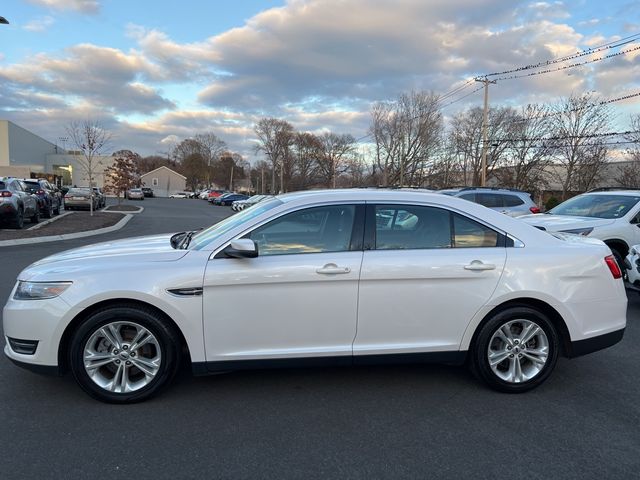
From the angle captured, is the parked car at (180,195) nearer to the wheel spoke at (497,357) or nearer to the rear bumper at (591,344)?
the wheel spoke at (497,357)

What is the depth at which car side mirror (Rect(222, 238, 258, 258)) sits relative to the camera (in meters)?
3.45

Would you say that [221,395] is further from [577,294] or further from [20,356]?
[577,294]

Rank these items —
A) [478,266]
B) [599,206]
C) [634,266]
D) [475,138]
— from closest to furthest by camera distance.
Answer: [478,266]
[634,266]
[599,206]
[475,138]

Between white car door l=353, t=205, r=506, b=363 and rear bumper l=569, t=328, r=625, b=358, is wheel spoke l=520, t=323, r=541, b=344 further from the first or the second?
white car door l=353, t=205, r=506, b=363

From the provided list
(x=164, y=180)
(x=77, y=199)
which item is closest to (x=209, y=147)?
(x=164, y=180)

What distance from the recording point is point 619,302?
4062 mm

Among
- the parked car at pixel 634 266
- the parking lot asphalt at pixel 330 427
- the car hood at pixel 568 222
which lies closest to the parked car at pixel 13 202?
the parking lot asphalt at pixel 330 427

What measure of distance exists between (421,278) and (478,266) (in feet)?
1.61

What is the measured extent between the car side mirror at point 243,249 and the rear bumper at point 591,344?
2.80 metres

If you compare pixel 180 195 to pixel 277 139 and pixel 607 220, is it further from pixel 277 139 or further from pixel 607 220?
pixel 607 220

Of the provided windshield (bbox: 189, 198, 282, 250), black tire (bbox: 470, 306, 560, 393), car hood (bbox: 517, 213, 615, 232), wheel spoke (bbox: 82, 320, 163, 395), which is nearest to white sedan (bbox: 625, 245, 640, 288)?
car hood (bbox: 517, 213, 615, 232)

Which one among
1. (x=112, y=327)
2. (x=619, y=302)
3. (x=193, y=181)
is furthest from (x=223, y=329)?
(x=193, y=181)

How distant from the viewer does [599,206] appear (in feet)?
29.7

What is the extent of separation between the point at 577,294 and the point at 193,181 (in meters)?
111
